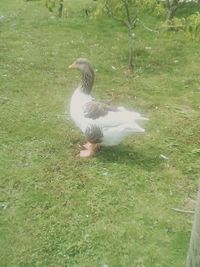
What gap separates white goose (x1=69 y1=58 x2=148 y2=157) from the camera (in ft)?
29.3

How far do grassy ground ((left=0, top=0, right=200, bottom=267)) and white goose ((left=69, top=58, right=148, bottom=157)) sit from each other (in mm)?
390

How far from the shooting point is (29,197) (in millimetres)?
8430

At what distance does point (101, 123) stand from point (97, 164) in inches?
32.0

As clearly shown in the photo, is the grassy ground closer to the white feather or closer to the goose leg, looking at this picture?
the goose leg

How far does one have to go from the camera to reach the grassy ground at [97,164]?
741 cm

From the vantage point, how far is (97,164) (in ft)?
30.7

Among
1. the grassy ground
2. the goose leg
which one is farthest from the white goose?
the grassy ground

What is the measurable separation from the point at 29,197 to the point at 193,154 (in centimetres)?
335

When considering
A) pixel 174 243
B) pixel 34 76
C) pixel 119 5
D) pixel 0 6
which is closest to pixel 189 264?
pixel 174 243

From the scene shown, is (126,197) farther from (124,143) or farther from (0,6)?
(0,6)

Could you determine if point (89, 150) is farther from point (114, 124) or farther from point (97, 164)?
point (114, 124)

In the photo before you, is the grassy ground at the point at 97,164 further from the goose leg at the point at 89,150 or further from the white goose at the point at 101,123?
the white goose at the point at 101,123

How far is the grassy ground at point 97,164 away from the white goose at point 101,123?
1.28 feet

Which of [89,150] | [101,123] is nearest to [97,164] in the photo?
[89,150]
